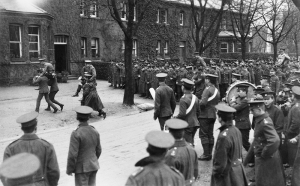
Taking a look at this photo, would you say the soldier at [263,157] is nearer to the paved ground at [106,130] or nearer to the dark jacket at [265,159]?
the dark jacket at [265,159]

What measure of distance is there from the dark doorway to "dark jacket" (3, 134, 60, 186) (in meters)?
23.9

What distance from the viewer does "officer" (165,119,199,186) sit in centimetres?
449

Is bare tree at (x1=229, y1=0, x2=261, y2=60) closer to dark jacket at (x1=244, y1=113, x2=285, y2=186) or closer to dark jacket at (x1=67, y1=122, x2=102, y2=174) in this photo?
dark jacket at (x1=244, y1=113, x2=285, y2=186)

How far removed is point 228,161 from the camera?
207 inches

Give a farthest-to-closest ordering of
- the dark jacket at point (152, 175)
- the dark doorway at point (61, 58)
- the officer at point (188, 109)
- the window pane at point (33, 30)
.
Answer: the dark doorway at point (61, 58) < the window pane at point (33, 30) < the officer at point (188, 109) < the dark jacket at point (152, 175)

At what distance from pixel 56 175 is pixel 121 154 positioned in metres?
4.49

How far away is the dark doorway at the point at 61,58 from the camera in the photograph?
1088 inches

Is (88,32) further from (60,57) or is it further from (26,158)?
(26,158)

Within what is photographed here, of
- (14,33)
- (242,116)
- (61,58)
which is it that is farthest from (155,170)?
(61,58)

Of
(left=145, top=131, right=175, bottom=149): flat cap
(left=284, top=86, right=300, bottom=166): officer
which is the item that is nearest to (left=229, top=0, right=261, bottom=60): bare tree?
(left=284, top=86, right=300, bottom=166): officer

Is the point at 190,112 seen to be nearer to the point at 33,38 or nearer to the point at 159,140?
the point at 159,140

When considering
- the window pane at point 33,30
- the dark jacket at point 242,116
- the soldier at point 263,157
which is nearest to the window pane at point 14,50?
the window pane at point 33,30

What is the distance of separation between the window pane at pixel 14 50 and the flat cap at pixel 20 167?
20.7 m

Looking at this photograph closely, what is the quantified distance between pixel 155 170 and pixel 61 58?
Result: 1011 inches
